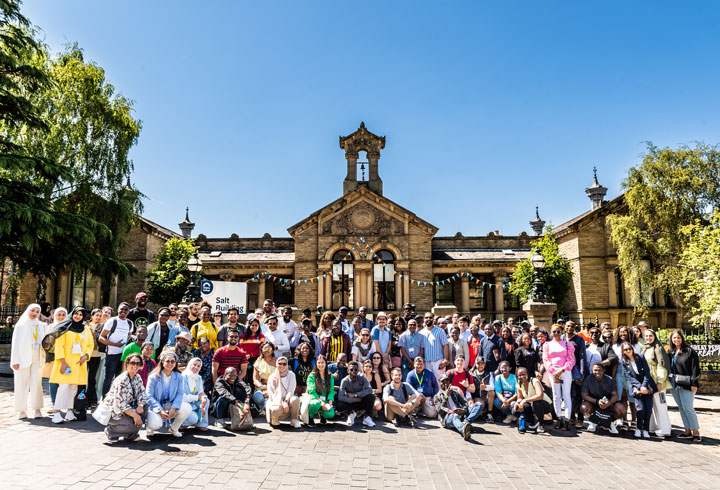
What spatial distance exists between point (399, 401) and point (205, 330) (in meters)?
4.26

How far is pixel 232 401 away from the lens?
314 inches

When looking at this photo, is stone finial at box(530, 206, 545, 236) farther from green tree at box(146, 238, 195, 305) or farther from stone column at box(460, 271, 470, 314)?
green tree at box(146, 238, 195, 305)

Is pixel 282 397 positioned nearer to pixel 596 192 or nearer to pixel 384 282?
pixel 384 282

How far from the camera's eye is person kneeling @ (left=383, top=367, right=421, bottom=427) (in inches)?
336

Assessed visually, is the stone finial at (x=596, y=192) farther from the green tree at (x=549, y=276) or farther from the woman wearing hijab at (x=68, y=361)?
the woman wearing hijab at (x=68, y=361)

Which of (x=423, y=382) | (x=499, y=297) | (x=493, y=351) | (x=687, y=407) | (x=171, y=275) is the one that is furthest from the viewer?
(x=499, y=297)

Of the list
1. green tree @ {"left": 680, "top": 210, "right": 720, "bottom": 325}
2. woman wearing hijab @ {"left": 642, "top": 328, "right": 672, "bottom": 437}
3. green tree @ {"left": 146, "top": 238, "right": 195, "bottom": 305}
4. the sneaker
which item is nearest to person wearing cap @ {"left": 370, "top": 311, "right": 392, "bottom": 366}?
the sneaker

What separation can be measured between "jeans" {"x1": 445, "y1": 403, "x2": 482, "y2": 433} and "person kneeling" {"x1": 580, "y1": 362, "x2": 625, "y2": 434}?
204 centimetres

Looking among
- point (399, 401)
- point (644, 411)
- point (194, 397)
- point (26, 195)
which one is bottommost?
point (644, 411)

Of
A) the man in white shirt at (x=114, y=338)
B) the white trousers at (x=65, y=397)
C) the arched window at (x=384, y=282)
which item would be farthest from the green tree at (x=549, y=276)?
the white trousers at (x=65, y=397)

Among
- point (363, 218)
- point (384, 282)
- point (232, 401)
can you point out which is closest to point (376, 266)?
point (384, 282)

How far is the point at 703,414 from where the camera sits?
1070 centimetres

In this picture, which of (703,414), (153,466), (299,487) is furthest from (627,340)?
(153,466)

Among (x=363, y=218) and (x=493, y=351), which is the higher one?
(x=363, y=218)
